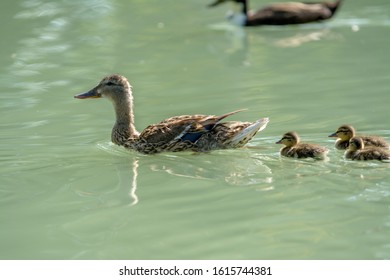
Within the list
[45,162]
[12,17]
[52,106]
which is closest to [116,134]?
[45,162]

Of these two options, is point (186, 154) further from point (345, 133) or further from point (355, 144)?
point (355, 144)

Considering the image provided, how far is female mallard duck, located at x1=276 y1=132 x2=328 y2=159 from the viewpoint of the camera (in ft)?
25.0

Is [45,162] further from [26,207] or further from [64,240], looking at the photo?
[64,240]

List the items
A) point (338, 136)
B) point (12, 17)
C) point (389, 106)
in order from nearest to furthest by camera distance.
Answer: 1. point (338, 136)
2. point (389, 106)
3. point (12, 17)

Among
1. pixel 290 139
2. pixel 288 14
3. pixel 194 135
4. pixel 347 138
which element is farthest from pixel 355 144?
pixel 288 14

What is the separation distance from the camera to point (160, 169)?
786 centimetres

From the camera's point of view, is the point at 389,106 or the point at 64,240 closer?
the point at 64,240

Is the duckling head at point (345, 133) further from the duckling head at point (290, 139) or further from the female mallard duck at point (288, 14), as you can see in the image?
the female mallard duck at point (288, 14)

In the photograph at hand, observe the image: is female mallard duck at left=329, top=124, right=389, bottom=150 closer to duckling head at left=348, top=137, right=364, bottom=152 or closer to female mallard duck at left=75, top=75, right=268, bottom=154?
duckling head at left=348, top=137, right=364, bottom=152

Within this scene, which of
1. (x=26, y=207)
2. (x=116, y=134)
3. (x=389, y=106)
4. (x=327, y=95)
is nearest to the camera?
(x=26, y=207)

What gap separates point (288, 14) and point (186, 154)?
7909 mm

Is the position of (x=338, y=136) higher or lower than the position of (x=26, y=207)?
higher

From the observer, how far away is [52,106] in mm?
10570

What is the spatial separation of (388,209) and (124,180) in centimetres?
225
